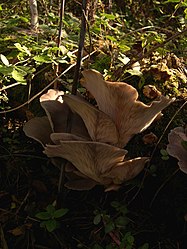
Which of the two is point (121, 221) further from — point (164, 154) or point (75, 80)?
point (75, 80)

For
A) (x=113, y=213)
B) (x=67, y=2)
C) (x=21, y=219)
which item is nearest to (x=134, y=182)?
(x=113, y=213)

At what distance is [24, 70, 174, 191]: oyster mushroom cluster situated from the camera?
4.43 feet

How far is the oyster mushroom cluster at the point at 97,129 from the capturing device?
1.35 meters

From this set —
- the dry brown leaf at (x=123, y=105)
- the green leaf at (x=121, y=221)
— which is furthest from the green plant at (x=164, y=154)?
the green leaf at (x=121, y=221)

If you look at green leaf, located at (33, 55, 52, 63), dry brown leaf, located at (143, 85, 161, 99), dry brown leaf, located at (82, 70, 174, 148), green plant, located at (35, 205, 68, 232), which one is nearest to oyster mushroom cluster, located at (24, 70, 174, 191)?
dry brown leaf, located at (82, 70, 174, 148)

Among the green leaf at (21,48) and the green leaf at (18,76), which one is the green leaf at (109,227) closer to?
the green leaf at (18,76)

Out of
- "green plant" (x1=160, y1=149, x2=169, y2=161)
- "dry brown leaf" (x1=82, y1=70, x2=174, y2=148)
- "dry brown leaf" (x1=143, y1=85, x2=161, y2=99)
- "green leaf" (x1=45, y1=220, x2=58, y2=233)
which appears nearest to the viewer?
"dry brown leaf" (x1=82, y1=70, x2=174, y2=148)

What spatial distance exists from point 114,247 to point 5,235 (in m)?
0.52

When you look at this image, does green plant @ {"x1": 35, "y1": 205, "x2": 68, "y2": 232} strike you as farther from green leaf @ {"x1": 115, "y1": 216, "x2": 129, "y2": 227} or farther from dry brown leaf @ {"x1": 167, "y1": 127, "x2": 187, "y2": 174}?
dry brown leaf @ {"x1": 167, "y1": 127, "x2": 187, "y2": 174}

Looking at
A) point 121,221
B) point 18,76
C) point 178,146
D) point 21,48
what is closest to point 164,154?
point 178,146

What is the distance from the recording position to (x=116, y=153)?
54.3 inches

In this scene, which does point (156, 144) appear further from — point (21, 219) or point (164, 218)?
point (21, 219)

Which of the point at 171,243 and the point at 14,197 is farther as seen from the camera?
the point at 14,197

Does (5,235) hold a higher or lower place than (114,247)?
lower
